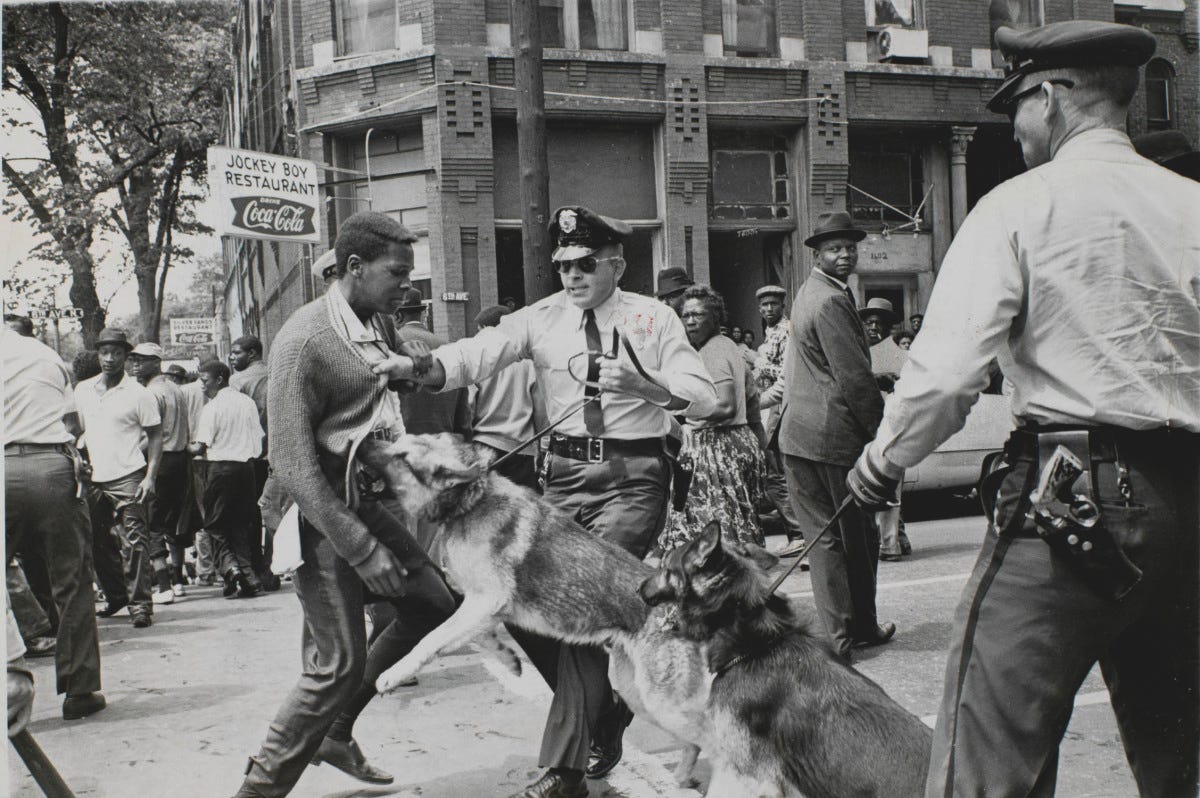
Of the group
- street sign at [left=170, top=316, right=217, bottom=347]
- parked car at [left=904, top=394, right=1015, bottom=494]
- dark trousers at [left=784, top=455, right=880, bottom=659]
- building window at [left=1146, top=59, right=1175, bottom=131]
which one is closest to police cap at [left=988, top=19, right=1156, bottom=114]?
dark trousers at [left=784, top=455, right=880, bottom=659]

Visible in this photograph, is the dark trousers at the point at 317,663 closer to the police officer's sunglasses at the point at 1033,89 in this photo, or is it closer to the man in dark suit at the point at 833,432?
the police officer's sunglasses at the point at 1033,89

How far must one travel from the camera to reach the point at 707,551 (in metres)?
3.48

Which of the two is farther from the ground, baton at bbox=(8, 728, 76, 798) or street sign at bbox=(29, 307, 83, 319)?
street sign at bbox=(29, 307, 83, 319)

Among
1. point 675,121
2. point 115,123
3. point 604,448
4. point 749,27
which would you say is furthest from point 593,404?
point 749,27

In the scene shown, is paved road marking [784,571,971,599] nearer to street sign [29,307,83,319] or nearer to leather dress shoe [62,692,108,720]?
leather dress shoe [62,692,108,720]

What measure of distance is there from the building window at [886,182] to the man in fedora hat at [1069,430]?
54.6 feet

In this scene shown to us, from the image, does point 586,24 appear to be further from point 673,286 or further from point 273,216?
point 673,286

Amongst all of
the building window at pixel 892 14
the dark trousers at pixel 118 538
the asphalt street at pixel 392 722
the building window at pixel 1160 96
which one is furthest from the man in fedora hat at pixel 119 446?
the building window at pixel 1160 96

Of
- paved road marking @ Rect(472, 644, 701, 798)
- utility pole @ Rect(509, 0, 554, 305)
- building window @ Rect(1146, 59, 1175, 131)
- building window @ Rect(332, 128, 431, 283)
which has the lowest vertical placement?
paved road marking @ Rect(472, 644, 701, 798)

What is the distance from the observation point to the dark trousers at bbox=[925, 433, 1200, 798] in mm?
2268

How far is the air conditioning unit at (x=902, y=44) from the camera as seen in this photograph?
59.1ft

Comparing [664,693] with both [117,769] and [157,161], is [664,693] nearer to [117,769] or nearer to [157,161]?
[117,769]

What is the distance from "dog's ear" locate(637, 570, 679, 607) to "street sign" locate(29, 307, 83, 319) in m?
5.50

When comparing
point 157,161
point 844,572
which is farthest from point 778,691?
point 157,161
